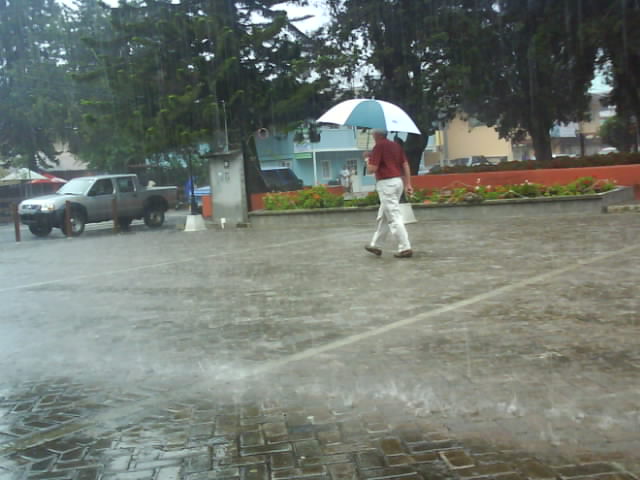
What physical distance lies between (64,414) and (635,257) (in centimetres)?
736

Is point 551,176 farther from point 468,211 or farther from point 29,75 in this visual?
point 29,75

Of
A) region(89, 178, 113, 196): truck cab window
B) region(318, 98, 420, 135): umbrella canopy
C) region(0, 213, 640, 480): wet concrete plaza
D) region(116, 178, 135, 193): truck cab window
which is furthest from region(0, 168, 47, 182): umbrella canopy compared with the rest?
region(318, 98, 420, 135): umbrella canopy

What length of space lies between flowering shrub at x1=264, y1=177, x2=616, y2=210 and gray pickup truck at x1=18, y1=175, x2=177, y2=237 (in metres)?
5.32

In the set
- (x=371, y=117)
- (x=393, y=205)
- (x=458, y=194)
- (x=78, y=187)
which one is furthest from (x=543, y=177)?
(x=78, y=187)

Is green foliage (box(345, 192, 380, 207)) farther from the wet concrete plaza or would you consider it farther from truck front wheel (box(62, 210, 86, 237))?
the wet concrete plaza

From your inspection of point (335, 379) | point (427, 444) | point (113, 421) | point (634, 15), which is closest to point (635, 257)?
point (335, 379)

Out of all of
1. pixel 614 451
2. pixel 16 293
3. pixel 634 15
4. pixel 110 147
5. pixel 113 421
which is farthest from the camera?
pixel 110 147

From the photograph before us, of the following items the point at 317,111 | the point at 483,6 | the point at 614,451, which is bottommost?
the point at 614,451

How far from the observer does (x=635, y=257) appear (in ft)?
30.8

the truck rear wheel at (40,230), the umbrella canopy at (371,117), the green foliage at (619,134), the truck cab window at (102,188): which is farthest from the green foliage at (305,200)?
the green foliage at (619,134)

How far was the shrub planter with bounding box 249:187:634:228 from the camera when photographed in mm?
16766

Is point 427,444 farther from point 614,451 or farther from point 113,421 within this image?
point 113,421

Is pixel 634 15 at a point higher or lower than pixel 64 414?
higher

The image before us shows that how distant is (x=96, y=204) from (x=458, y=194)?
36.3 ft
